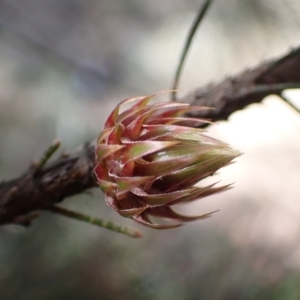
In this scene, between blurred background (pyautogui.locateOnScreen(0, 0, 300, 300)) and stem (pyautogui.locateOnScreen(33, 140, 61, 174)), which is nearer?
stem (pyautogui.locateOnScreen(33, 140, 61, 174))

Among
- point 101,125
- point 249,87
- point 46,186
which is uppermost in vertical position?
point 249,87

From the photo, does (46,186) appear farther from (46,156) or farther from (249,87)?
(249,87)

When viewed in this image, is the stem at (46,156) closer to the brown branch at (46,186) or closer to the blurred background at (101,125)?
the brown branch at (46,186)

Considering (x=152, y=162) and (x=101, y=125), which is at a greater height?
(x=152, y=162)

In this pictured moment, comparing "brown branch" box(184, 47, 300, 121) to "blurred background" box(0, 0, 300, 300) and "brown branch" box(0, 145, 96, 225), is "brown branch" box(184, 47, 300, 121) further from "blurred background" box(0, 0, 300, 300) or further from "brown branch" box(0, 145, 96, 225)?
"blurred background" box(0, 0, 300, 300)

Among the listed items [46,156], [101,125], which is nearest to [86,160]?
[46,156]

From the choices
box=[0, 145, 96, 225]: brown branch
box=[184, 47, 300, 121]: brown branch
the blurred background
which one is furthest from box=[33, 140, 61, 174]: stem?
the blurred background

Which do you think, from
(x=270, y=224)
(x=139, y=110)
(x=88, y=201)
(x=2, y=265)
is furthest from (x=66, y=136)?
(x=139, y=110)
